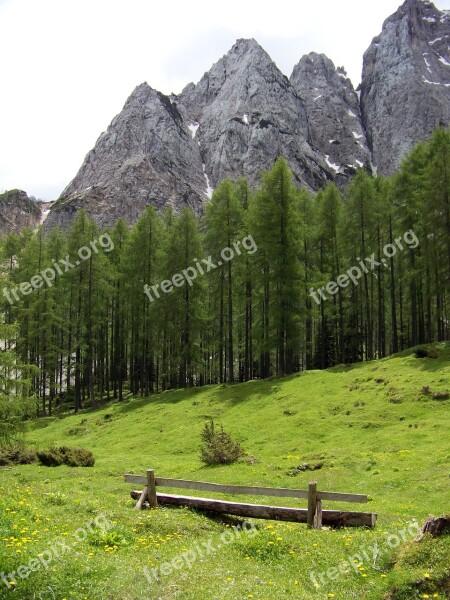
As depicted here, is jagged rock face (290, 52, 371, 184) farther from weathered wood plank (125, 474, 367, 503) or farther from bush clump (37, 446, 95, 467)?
weathered wood plank (125, 474, 367, 503)

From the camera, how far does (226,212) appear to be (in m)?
44.2

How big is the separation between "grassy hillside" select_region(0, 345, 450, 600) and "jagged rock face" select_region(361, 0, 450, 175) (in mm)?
165630

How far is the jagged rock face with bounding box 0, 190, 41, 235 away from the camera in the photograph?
16950 centimetres

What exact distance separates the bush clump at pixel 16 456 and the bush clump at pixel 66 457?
1.40 meters

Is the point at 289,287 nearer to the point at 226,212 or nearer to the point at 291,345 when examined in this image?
the point at 291,345

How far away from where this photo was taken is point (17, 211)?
176375 millimetres

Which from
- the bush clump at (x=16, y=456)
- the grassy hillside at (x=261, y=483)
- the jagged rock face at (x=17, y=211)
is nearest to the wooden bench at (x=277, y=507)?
the grassy hillside at (x=261, y=483)

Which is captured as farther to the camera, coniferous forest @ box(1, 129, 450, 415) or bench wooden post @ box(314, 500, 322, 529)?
coniferous forest @ box(1, 129, 450, 415)

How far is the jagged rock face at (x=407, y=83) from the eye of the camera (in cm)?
17575

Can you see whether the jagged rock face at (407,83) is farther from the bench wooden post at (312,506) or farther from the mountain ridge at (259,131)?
the bench wooden post at (312,506)
